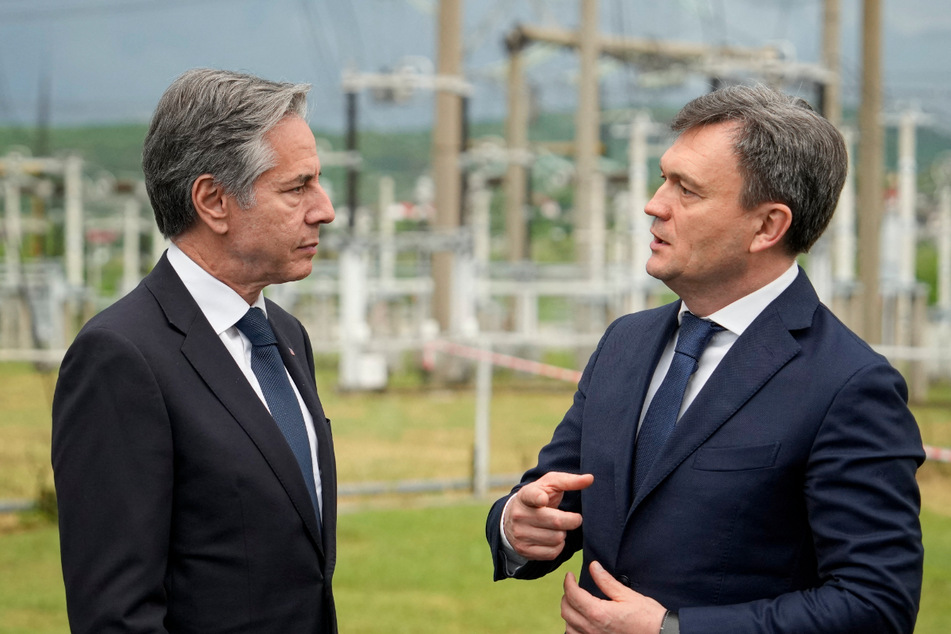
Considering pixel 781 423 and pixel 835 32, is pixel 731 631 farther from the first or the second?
pixel 835 32

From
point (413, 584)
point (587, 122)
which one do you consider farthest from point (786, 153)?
point (587, 122)

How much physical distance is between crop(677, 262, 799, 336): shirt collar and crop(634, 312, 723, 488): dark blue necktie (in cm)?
2

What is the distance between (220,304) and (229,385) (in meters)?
0.19

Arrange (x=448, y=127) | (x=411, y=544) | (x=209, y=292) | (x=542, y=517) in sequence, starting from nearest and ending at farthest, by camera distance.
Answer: (x=542, y=517)
(x=209, y=292)
(x=411, y=544)
(x=448, y=127)

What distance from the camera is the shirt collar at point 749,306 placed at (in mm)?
1979

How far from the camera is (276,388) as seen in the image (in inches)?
82.3

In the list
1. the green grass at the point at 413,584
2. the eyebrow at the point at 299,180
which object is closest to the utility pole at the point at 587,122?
the green grass at the point at 413,584

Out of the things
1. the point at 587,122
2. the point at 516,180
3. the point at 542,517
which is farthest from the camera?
the point at 516,180

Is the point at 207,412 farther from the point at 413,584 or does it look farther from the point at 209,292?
the point at 413,584

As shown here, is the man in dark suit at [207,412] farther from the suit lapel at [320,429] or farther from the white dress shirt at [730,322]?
the white dress shirt at [730,322]

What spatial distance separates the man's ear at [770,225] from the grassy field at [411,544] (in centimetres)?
342

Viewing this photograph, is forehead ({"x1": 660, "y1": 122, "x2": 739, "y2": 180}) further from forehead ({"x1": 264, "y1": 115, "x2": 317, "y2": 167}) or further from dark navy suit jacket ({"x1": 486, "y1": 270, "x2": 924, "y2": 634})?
forehead ({"x1": 264, "y1": 115, "x2": 317, "y2": 167})

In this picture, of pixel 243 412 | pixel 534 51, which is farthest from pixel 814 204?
pixel 534 51

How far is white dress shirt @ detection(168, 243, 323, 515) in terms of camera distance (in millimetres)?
2029
